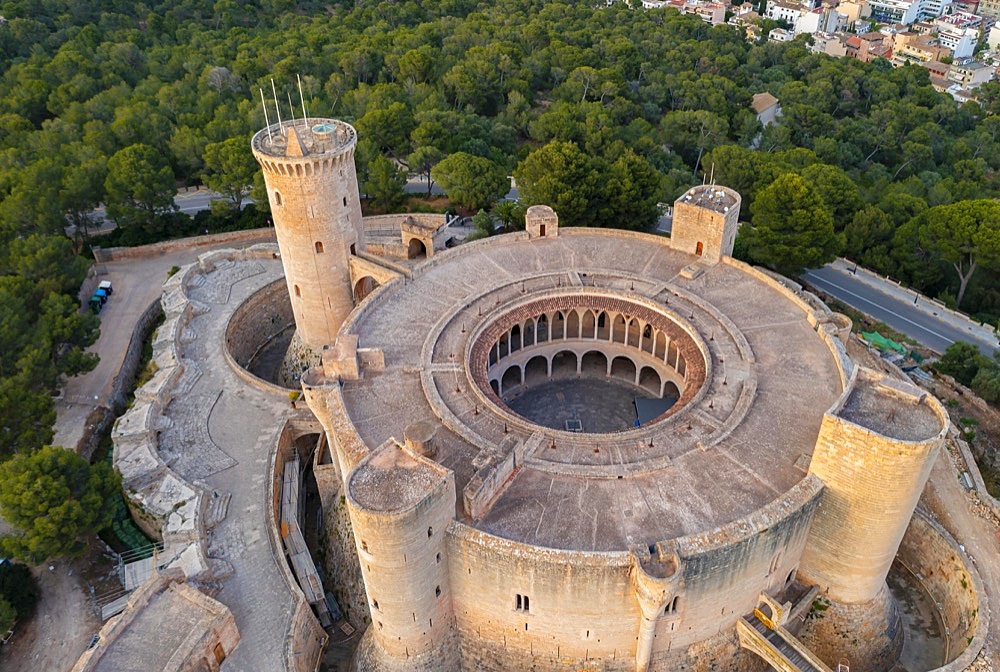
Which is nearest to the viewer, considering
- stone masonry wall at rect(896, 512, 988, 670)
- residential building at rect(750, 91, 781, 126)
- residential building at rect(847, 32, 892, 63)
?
stone masonry wall at rect(896, 512, 988, 670)

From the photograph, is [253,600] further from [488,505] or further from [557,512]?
[557,512]

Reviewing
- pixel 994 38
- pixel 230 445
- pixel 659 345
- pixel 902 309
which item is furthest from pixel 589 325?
pixel 994 38

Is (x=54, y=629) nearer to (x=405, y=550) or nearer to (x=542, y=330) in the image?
(x=405, y=550)

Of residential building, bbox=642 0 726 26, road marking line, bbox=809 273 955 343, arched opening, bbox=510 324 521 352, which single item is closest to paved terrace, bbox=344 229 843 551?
arched opening, bbox=510 324 521 352

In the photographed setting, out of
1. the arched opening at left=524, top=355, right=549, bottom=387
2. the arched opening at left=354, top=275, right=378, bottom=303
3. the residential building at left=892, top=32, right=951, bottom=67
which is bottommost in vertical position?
the arched opening at left=524, top=355, right=549, bottom=387

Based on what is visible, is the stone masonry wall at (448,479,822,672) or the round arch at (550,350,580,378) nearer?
the stone masonry wall at (448,479,822,672)

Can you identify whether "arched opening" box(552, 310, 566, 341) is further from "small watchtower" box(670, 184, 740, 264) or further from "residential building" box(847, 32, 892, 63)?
"residential building" box(847, 32, 892, 63)

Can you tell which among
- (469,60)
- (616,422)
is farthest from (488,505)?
(469,60)

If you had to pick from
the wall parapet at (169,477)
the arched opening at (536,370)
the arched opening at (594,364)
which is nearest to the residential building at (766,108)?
the arched opening at (594,364)
